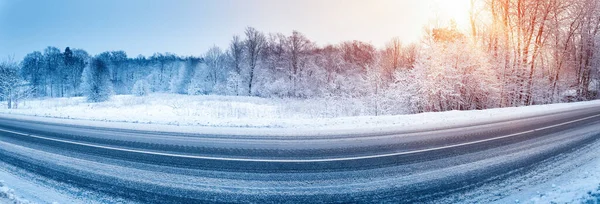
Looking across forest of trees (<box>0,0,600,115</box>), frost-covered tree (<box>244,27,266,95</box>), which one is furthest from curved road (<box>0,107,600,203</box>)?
frost-covered tree (<box>244,27,266,95</box>)

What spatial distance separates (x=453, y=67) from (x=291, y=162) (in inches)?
657

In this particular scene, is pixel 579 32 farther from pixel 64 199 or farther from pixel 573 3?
pixel 64 199

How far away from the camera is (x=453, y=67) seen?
63.5 ft

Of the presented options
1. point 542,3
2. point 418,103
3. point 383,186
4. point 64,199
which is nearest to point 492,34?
point 542,3

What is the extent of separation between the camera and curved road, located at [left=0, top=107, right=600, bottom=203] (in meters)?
5.04

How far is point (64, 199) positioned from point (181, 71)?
8734 centimetres

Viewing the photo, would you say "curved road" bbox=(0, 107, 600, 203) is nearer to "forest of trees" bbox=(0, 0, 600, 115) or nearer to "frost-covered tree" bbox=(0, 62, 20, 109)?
"forest of trees" bbox=(0, 0, 600, 115)

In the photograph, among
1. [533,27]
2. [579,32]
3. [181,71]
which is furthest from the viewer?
[181,71]

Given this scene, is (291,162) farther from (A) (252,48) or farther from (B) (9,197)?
(A) (252,48)

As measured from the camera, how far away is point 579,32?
32.5m

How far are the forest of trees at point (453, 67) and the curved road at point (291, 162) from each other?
8.79 meters

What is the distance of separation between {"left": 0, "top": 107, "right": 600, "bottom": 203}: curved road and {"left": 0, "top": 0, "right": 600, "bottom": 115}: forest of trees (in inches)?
346

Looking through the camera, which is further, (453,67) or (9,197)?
(453,67)

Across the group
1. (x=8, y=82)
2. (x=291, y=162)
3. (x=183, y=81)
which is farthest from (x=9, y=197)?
(x=183, y=81)
